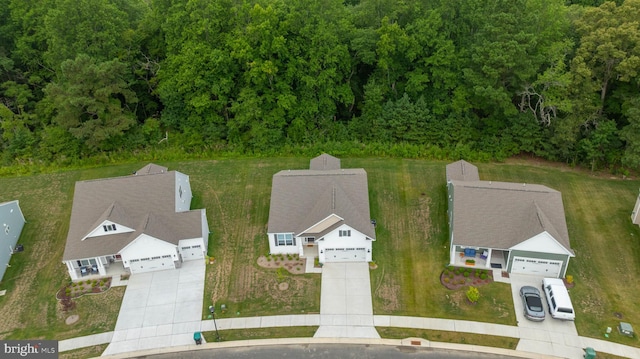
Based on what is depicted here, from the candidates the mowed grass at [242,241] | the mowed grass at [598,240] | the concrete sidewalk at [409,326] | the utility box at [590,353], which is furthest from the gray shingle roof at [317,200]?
the utility box at [590,353]

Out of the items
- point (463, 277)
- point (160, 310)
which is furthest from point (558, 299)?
point (160, 310)

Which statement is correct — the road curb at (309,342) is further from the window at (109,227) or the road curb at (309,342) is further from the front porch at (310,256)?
the window at (109,227)

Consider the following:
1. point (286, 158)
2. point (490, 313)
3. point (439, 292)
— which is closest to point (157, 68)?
point (286, 158)

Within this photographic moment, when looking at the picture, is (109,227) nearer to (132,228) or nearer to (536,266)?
(132,228)

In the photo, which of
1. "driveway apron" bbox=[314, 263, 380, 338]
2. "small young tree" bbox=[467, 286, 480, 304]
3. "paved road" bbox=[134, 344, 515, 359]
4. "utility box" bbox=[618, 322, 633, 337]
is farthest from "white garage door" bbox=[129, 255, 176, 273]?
"utility box" bbox=[618, 322, 633, 337]

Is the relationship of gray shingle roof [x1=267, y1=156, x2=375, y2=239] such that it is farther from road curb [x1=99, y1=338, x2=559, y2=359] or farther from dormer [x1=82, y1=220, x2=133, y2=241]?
dormer [x1=82, y1=220, x2=133, y2=241]

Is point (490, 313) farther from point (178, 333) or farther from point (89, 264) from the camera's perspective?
point (89, 264)
